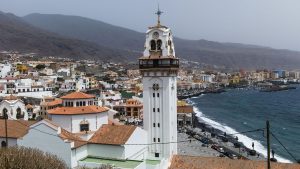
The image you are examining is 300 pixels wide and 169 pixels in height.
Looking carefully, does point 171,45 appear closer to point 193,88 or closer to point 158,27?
point 158,27

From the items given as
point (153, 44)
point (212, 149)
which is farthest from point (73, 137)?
point (212, 149)

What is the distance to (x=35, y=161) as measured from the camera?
20.0 meters

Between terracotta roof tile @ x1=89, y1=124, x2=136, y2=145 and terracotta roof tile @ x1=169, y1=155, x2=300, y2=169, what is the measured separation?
4605mm

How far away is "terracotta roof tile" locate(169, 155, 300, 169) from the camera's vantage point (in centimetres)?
2784

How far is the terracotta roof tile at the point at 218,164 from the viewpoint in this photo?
1096 inches

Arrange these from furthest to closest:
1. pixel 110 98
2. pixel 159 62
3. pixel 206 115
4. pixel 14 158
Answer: pixel 206 115 < pixel 110 98 < pixel 159 62 < pixel 14 158

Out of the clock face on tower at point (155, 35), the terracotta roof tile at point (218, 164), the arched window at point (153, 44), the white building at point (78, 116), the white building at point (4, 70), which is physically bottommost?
the terracotta roof tile at point (218, 164)

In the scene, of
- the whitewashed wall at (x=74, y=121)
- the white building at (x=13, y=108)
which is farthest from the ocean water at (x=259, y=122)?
the white building at (x=13, y=108)

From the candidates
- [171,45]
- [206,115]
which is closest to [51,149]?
[171,45]

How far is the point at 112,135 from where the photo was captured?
29266mm

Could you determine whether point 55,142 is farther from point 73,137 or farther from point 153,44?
point 153,44

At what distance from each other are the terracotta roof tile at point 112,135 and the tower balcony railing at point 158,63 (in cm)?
573

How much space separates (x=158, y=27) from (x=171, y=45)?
1892 mm

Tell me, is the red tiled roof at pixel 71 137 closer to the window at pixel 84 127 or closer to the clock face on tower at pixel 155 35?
the window at pixel 84 127
